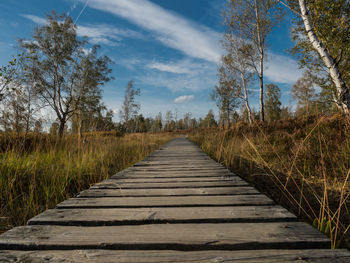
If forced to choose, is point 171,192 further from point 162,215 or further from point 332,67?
point 332,67

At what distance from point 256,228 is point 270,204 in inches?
17.7

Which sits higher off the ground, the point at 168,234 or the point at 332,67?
the point at 332,67

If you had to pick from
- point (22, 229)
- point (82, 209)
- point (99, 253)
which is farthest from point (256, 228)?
point (22, 229)

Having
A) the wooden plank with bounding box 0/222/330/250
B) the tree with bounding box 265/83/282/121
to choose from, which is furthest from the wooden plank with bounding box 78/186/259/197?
the tree with bounding box 265/83/282/121

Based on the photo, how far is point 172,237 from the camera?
3.13ft

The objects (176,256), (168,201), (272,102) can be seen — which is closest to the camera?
(176,256)

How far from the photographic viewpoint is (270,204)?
139 centimetres

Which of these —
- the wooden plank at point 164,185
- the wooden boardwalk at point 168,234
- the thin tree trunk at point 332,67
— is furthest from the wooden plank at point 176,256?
the thin tree trunk at point 332,67

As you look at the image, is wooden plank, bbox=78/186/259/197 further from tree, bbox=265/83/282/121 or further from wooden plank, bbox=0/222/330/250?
tree, bbox=265/83/282/121

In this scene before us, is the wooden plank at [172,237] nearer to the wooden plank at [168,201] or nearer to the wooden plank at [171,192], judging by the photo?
the wooden plank at [168,201]

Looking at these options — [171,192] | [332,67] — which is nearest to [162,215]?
[171,192]

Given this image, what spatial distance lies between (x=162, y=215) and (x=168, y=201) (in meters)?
0.29

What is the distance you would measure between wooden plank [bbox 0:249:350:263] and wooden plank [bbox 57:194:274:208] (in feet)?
1.84

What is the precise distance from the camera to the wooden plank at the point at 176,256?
783mm
